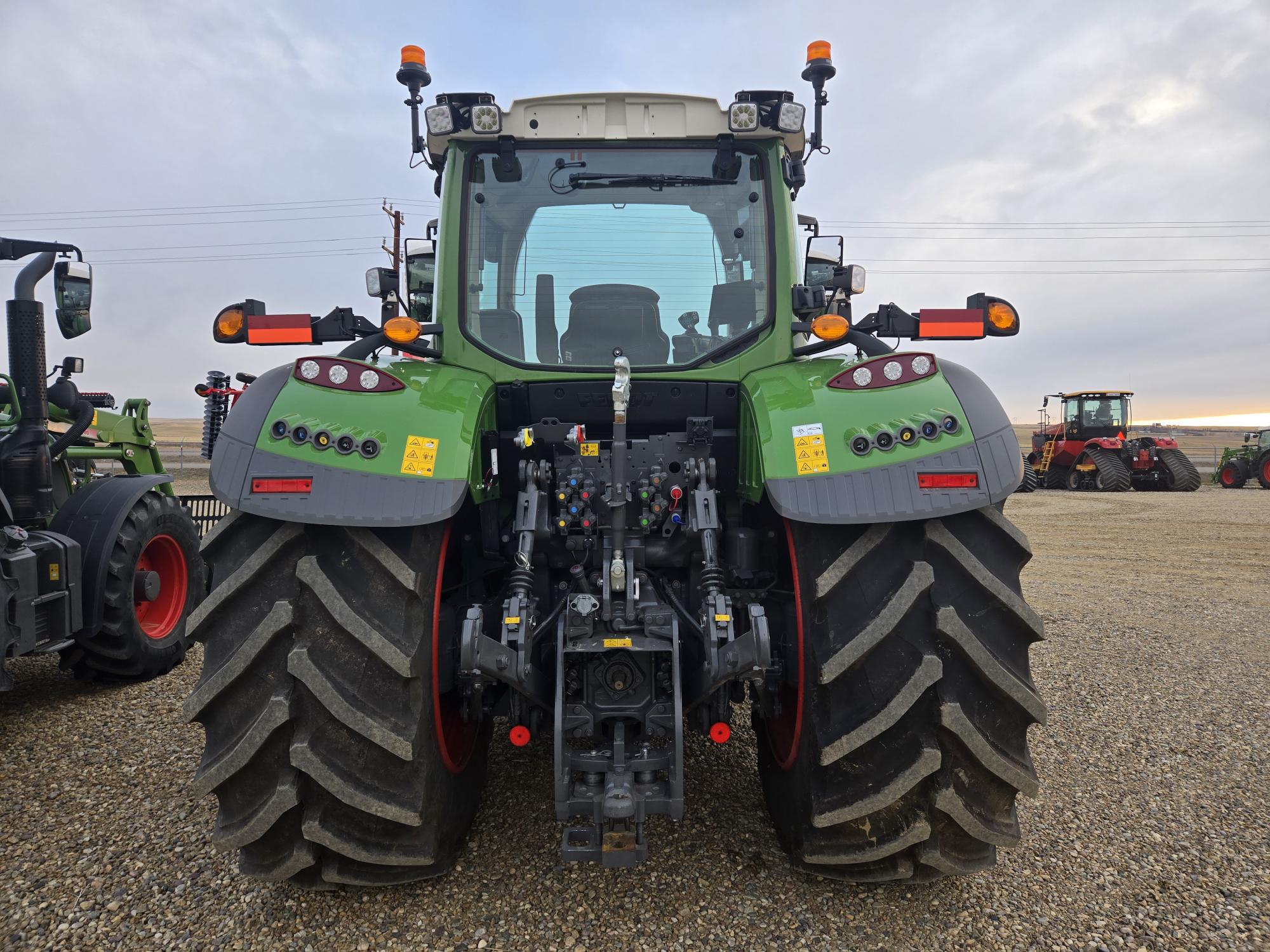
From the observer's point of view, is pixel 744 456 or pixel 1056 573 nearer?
pixel 744 456

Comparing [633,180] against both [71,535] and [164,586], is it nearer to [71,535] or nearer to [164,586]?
[71,535]

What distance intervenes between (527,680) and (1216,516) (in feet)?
51.0

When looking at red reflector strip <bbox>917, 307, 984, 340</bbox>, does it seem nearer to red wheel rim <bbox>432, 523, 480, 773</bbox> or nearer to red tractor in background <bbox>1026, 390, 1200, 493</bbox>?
red wheel rim <bbox>432, 523, 480, 773</bbox>

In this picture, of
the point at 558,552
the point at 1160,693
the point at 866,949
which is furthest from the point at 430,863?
the point at 1160,693

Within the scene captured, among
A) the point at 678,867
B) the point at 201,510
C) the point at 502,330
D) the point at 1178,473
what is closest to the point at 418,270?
the point at 502,330

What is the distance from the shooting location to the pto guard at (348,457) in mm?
1922

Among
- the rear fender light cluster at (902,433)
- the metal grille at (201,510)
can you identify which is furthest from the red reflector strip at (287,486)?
the metal grille at (201,510)

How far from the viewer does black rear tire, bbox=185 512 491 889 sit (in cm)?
188

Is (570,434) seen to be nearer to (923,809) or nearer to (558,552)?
(558,552)

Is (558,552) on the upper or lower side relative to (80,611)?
upper

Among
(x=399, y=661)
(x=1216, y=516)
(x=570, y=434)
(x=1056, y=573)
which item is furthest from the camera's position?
(x=1216, y=516)

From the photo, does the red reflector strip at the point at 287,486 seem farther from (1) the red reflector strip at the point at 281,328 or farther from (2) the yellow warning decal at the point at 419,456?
(1) the red reflector strip at the point at 281,328

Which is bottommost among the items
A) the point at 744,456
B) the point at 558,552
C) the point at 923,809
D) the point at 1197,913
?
the point at 1197,913

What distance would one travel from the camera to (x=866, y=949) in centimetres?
198
